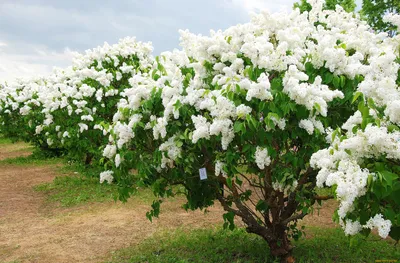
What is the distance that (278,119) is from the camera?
13.4 feet

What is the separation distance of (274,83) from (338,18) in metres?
2.40

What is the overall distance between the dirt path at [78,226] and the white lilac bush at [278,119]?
2025mm

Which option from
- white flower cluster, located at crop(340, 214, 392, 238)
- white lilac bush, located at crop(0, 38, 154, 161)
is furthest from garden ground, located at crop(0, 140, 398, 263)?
white flower cluster, located at crop(340, 214, 392, 238)

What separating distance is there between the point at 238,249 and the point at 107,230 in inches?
110

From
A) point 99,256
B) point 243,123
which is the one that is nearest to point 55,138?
point 99,256

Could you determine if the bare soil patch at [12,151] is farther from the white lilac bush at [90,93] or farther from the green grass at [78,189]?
the green grass at [78,189]

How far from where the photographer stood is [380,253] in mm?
6465

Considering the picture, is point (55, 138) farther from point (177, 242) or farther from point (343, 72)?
point (343, 72)

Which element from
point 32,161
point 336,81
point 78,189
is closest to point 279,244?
point 336,81

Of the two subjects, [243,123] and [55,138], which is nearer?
[243,123]

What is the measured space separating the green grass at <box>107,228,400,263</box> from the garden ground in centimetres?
2

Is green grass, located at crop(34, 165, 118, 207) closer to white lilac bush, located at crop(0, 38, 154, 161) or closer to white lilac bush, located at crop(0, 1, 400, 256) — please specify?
white lilac bush, located at crop(0, 38, 154, 161)

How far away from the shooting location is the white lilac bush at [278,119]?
3.04 m

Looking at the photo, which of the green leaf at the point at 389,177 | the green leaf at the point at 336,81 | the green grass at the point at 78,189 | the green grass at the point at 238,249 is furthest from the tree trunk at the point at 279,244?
the green grass at the point at 78,189
